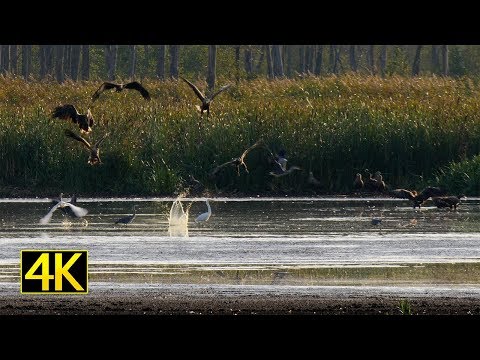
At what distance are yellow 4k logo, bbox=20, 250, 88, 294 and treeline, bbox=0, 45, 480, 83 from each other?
1134 inches

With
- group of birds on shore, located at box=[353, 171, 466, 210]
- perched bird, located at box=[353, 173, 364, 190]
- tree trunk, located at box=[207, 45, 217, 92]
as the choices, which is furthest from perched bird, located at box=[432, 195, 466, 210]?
tree trunk, located at box=[207, 45, 217, 92]

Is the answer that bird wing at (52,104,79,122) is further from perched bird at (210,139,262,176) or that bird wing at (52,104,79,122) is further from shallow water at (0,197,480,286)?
perched bird at (210,139,262,176)

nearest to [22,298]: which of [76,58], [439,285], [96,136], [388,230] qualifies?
[439,285]

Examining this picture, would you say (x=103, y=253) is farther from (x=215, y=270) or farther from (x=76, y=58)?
(x=76, y=58)

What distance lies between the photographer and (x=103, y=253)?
17203mm

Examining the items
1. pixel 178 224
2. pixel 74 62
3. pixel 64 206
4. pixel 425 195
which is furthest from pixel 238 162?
pixel 74 62

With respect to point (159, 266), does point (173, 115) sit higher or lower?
higher

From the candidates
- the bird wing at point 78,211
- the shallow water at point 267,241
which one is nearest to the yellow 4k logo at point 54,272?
the shallow water at point 267,241

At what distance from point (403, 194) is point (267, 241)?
303 inches

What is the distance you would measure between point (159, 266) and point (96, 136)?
12389 millimetres

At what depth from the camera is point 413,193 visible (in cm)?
2509

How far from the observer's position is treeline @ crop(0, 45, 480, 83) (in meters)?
53.1

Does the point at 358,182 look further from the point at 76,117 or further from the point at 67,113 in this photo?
the point at 67,113

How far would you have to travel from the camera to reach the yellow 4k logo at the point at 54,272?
14.1m
